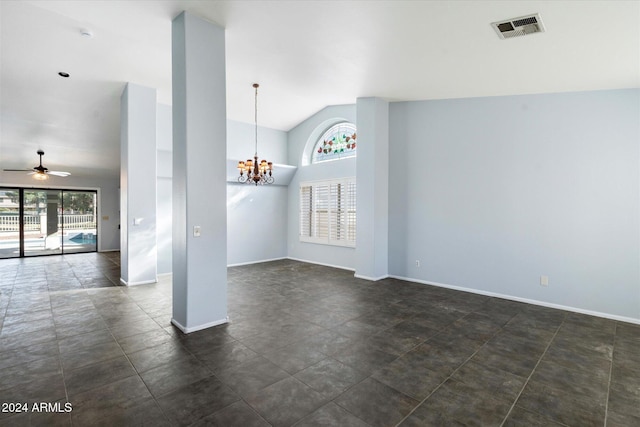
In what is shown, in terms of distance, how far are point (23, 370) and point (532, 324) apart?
5.23 m

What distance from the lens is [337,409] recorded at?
83.6 inches

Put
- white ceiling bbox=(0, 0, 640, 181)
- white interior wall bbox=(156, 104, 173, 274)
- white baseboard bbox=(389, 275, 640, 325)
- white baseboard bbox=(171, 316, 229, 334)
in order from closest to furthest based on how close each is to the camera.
Answer: white ceiling bbox=(0, 0, 640, 181), white baseboard bbox=(171, 316, 229, 334), white baseboard bbox=(389, 275, 640, 325), white interior wall bbox=(156, 104, 173, 274)

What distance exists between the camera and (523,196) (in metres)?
→ 4.60

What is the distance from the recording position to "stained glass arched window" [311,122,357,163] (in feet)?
23.7

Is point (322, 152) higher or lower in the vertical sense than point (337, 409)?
higher

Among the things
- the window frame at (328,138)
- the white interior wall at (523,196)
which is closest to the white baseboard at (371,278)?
the white interior wall at (523,196)

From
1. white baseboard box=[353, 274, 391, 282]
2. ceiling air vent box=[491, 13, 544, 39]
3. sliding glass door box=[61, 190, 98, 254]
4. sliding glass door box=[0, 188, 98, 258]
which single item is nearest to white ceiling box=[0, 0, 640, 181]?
ceiling air vent box=[491, 13, 544, 39]

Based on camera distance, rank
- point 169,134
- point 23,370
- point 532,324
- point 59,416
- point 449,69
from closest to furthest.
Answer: point 59,416
point 23,370
point 532,324
point 449,69
point 169,134

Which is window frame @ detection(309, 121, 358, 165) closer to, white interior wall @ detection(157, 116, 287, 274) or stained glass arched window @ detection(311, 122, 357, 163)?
stained glass arched window @ detection(311, 122, 357, 163)

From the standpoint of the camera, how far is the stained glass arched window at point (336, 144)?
721 centimetres

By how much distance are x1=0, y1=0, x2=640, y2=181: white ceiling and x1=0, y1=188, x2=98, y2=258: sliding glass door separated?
4.69m

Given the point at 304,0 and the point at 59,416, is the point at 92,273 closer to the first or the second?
the point at 59,416

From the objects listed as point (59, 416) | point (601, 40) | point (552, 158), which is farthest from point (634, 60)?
point (59, 416)

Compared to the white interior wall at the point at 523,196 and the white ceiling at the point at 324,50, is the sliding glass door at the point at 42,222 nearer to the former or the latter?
the white ceiling at the point at 324,50
